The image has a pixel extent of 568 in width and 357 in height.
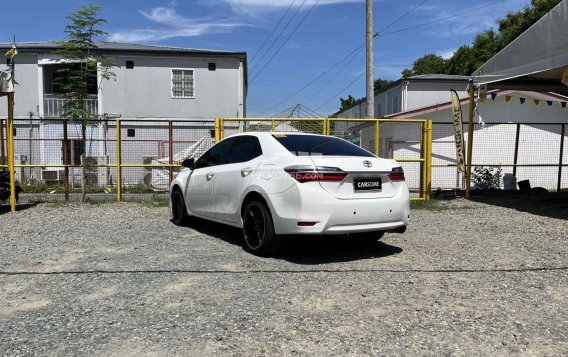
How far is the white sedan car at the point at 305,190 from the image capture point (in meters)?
5.44

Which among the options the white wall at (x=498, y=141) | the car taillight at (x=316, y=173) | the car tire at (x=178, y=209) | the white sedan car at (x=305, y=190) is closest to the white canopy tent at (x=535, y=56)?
the white wall at (x=498, y=141)

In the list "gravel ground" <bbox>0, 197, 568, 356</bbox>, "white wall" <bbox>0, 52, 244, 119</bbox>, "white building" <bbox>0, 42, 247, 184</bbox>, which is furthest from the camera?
"white wall" <bbox>0, 52, 244, 119</bbox>

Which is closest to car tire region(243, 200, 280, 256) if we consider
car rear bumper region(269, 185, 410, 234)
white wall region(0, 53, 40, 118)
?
car rear bumper region(269, 185, 410, 234)

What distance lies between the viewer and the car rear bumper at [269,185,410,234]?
5.39 m

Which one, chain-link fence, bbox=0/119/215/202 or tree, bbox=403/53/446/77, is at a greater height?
tree, bbox=403/53/446/77

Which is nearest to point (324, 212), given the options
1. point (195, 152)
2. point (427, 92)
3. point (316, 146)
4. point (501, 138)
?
point (316, 146)

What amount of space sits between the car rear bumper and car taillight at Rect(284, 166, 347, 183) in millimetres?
111

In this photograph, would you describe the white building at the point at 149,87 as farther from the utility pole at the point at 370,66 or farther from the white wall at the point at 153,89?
the utility pole at the point at 370,66

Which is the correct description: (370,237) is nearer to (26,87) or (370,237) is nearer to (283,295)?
(283,295)

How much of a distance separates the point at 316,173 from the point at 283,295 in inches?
60.9

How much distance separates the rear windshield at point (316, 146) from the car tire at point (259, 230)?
84 centimetres

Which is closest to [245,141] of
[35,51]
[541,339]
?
[541,339]

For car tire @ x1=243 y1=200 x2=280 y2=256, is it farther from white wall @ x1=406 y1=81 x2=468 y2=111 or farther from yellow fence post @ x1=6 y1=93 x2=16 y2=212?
white wall @ x1=406 y1=81 x2=468 y2=111

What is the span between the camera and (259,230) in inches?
236
